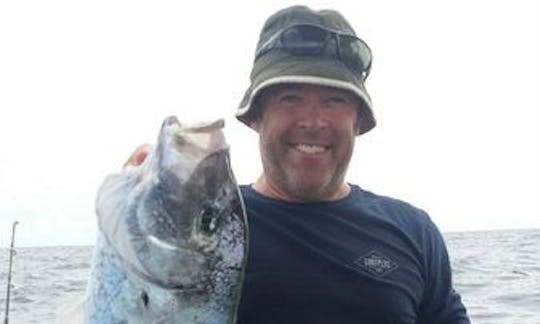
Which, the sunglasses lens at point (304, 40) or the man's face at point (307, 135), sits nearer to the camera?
the man's face at point (307, 135)

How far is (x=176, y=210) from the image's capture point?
230cm

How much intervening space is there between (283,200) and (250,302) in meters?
0.51

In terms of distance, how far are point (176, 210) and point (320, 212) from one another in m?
1.28

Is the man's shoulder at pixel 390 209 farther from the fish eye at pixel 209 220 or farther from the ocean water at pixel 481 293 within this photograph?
the ocean water at pixel 481 293

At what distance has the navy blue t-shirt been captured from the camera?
3.21 meters

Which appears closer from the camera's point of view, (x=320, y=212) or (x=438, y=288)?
(x=320, y=212)

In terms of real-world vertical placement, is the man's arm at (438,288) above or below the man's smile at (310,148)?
below

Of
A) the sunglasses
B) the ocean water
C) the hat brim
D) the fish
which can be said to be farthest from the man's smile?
the ocean water

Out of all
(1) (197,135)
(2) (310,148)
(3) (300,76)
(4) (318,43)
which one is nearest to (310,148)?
(2) (310,148)

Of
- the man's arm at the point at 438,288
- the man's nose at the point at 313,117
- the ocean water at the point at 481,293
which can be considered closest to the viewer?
the man's nose at the point at 313,117

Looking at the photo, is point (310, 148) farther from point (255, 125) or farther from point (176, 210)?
point (176, 210)

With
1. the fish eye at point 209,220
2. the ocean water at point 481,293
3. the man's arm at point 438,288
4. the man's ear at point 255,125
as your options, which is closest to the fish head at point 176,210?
the fish eye at point 209,220

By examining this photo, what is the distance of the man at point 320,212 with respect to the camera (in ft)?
10.6

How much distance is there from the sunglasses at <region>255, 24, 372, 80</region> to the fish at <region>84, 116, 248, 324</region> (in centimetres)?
124
